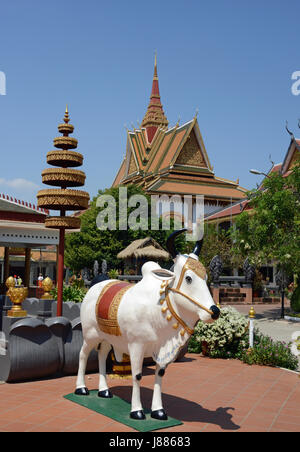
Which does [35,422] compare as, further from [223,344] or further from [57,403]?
[223,344]

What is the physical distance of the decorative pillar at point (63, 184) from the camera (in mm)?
9727

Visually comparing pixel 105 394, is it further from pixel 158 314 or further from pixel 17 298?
pixel 17 298

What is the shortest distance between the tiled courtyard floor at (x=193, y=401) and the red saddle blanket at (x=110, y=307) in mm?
1123

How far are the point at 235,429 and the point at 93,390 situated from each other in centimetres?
235

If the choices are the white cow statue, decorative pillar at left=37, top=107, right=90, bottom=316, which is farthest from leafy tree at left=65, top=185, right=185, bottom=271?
the white cow statue

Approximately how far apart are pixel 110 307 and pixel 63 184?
17.2ft

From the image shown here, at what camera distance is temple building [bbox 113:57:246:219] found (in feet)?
152

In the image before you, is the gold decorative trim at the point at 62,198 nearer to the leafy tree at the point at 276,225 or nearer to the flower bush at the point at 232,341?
the flower bush at the point at 232,341

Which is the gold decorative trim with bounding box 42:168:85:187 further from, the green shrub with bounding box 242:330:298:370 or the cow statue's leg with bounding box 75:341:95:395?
the green shrub with bounding box 242:330:298:370

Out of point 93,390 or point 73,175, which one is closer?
point 93,390

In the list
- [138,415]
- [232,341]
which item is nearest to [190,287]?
[138,415]

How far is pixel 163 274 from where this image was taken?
5281 millimetres

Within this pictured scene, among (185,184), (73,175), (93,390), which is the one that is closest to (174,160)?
(185,184)

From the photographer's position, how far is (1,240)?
675 inches
